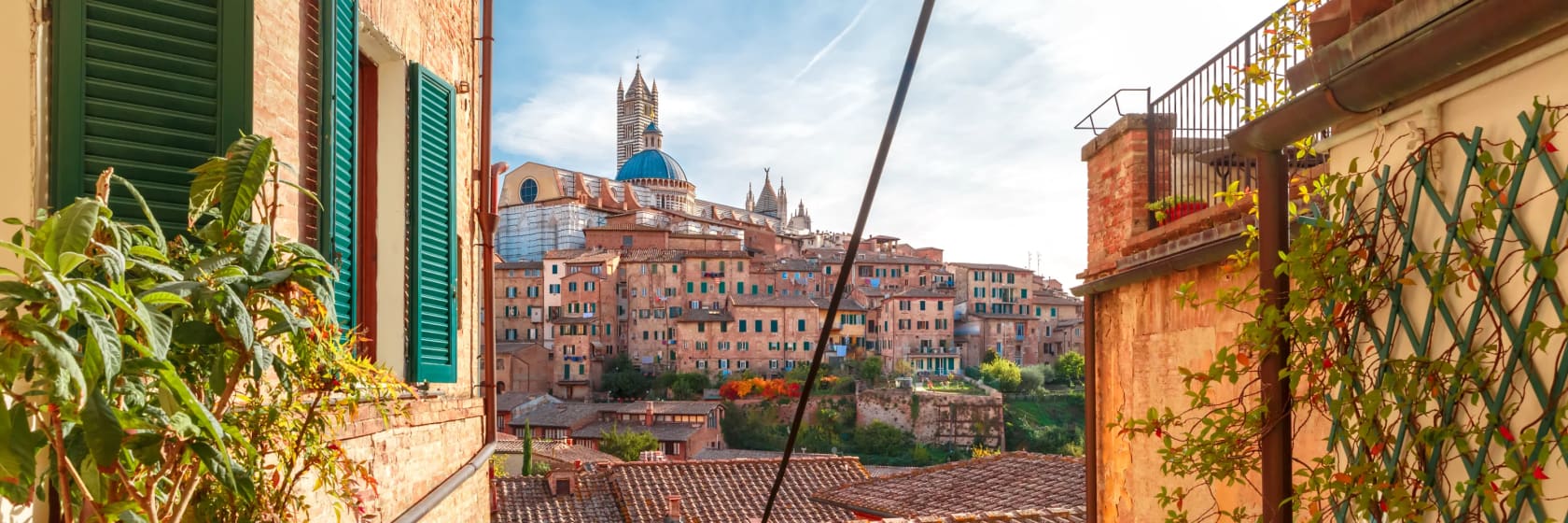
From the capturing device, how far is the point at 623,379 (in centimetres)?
6144

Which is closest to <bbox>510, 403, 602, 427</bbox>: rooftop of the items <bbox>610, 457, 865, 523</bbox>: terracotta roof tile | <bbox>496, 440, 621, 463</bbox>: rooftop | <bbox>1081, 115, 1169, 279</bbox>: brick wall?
<bbox>496, 440, 621, 463</bbox>: rooftop

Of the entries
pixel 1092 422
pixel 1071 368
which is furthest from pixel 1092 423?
pixel 1071 368

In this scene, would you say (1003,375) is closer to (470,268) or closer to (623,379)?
(623,379)

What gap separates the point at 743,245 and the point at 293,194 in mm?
70257

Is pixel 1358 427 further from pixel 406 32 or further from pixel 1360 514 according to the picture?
pixel 406 32

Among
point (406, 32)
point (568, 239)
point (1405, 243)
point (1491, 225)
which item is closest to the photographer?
point (1491, 225)

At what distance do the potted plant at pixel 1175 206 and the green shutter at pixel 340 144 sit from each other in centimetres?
354

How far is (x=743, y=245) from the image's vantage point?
73625 mm

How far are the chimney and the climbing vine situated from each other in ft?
57.1

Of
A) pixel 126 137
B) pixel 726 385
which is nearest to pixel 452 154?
pixel 126 137

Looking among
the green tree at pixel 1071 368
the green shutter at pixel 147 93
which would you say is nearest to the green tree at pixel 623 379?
the green tree at pixel 1071 368

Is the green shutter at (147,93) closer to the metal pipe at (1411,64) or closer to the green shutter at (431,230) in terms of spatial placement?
the green shutter at (431,230)

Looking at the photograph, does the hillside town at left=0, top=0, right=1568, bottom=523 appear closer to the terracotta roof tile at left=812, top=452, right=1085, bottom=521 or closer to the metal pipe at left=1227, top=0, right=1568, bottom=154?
the metal pipe at left=1227, top=0, right=1568, bottom=154

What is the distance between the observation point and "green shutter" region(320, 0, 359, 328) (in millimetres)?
3494
